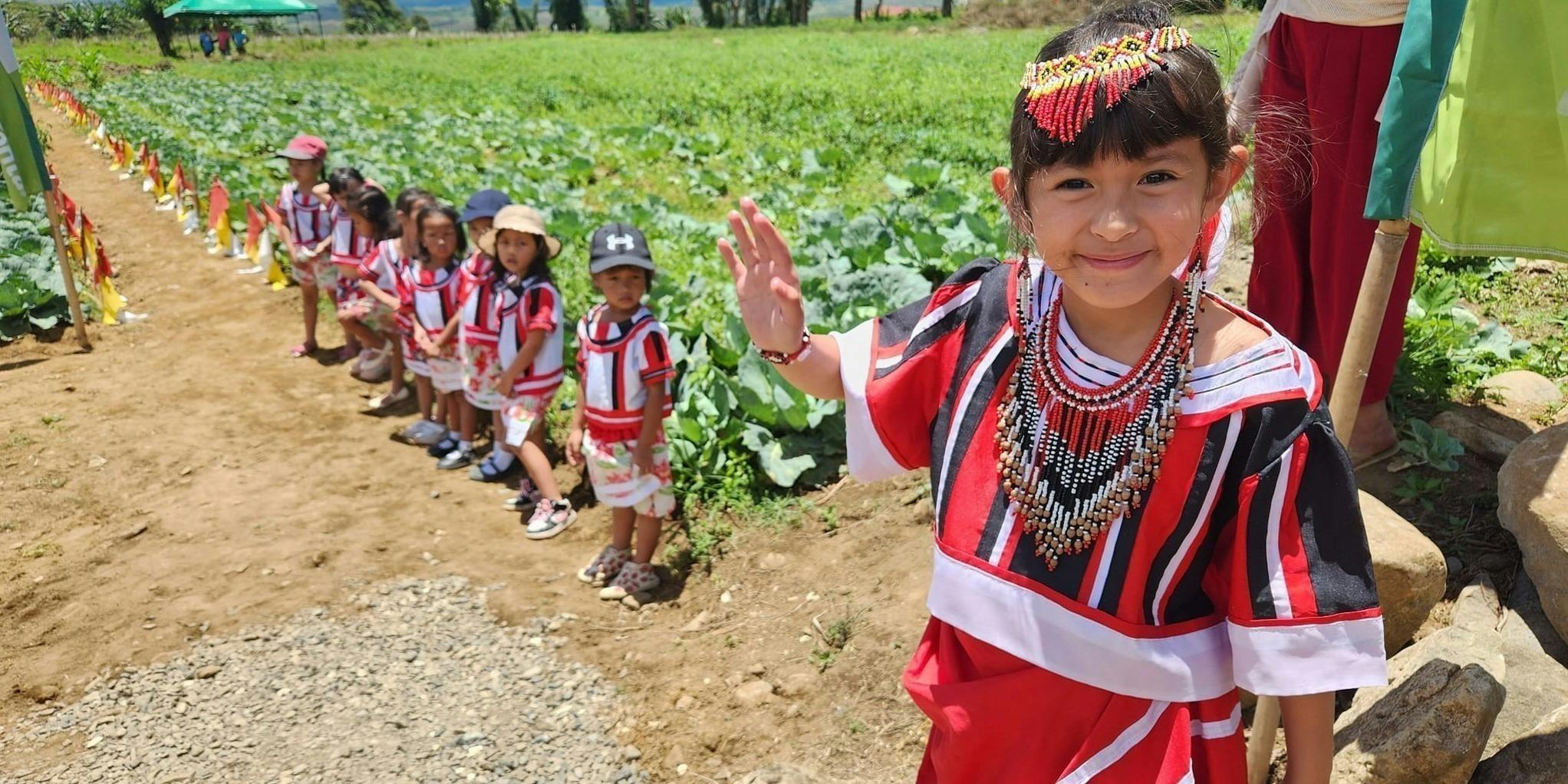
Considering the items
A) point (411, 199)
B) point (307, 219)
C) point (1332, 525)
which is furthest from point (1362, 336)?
point (307, 219)

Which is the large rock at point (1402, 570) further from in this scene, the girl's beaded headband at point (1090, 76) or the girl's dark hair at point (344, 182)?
the girl's dark hair at point (344, 182)

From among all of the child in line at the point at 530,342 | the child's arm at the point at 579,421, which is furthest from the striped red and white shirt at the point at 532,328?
the child's arm at the point at 579,421

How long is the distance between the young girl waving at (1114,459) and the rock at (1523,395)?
2249mm

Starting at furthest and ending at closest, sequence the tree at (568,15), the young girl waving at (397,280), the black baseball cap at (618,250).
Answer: the tree at (568,15), the young girl waving at (397,280), the black baseball cap at (618,250)

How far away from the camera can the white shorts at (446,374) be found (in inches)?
219

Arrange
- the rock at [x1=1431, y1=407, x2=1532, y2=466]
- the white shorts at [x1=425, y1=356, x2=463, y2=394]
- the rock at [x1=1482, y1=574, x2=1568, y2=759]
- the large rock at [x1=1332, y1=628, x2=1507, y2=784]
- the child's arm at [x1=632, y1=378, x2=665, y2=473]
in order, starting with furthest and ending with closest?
1. the white shorts at [x1=425, y1=356, x2=463, y2=394]
2. the child's arm at [x1=632, y1=378, x2=665, y2=473]
3. the rock at [x1=1431, y1=407, x2=1532, y2=466]
4. the rock at [x1=1482, y1=574, x2=1568, y2=759]
5. the large rock at [x1=1332, y1=628, x2=1507, y2=784]

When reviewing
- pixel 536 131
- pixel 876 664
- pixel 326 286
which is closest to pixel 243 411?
pixel 326 286

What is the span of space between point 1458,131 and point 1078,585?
3.39 feet

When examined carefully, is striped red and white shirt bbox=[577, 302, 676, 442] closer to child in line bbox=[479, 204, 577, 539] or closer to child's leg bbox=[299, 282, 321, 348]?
child in line bbox=[479, 204, 577, 539]

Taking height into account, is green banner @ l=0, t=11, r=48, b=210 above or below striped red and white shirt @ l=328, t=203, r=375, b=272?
above

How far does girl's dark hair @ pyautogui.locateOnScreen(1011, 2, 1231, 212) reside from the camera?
1.29m

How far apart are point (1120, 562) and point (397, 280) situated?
531cm

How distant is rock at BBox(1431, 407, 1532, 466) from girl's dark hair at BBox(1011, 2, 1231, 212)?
84.1 inches

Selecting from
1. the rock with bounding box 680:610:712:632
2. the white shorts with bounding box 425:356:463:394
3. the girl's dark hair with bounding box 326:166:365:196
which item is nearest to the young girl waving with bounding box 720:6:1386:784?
the rock with bounding box 680:610:712:632
